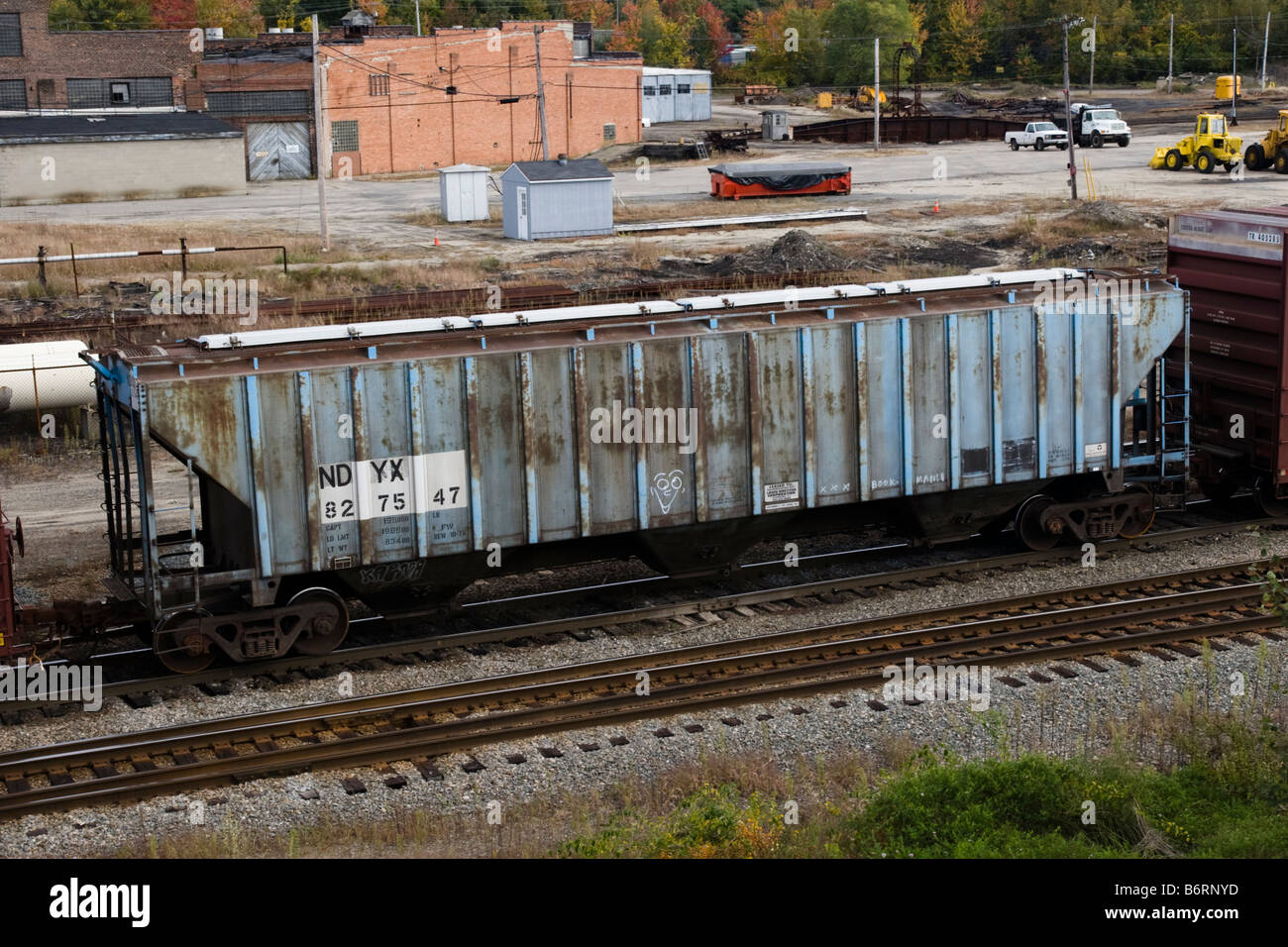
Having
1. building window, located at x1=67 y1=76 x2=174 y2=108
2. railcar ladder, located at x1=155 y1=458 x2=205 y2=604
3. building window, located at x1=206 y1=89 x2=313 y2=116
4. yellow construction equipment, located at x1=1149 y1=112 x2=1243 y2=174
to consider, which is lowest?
railcar ladder, located at x1=155 y1=458 x2=205 y2=604

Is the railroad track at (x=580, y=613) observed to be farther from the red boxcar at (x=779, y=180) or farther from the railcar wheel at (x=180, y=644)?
the red boxcar at (x=779, y=180)

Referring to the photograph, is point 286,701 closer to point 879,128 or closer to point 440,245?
point 440,245

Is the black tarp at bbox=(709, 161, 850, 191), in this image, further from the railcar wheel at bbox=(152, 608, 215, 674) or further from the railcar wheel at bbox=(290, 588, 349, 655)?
the railcar wheel at bbox=(152, 608, 215, 674)

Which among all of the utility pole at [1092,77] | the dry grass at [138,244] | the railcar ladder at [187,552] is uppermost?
the utility pole at [1092,77]

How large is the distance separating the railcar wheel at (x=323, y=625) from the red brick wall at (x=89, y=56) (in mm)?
63314

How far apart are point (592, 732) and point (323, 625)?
3.20 m

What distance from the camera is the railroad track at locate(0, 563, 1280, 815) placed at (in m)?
12.3

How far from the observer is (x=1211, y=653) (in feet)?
46.7

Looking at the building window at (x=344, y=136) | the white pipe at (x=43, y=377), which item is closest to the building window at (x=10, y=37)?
the building window at (x=344, y=136)

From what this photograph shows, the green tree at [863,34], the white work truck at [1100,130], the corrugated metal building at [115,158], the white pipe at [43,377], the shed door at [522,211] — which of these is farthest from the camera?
the green tree at [863,34]

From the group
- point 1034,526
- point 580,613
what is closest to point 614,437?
point 580,613

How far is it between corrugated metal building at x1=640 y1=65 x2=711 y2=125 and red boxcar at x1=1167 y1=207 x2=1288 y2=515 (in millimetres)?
76393

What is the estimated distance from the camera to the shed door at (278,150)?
71.7 meters

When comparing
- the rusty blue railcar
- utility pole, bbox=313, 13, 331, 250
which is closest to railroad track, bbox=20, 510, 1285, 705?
the rusty blue railcar
